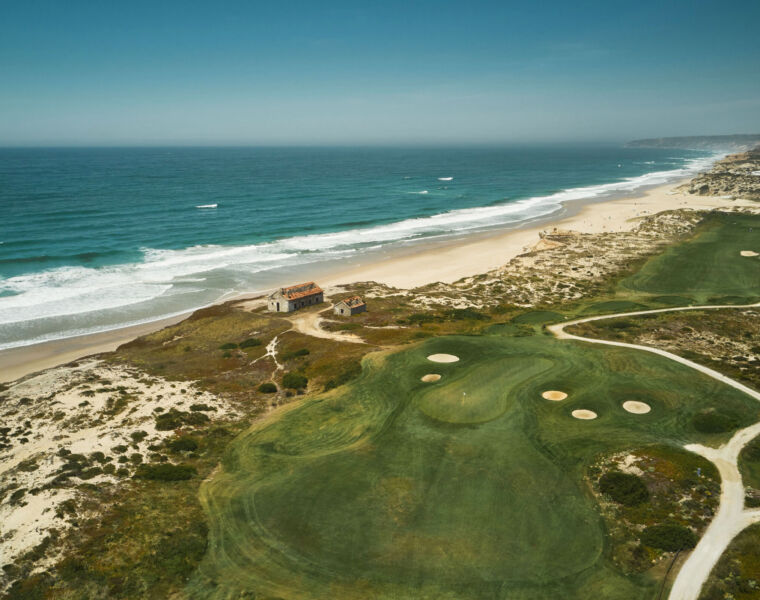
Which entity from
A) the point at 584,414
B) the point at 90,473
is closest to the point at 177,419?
the point at 90,473

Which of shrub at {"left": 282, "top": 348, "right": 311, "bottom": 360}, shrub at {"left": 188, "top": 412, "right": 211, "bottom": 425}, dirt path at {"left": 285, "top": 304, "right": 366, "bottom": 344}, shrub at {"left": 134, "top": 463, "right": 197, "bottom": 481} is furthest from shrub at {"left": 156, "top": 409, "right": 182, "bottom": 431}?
dirt path at {"left": 285, "top": 304, "right": 366, "bottom": 344}

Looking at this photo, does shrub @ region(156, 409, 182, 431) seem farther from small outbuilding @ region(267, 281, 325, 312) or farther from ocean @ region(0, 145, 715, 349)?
ocean @ region(0, 145, 715, 349)

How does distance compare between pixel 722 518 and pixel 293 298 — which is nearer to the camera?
pixel 722 518

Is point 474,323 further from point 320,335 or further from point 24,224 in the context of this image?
point 24,224

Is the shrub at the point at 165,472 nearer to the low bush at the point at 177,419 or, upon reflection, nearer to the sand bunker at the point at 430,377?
the low bush at the point at 177,419

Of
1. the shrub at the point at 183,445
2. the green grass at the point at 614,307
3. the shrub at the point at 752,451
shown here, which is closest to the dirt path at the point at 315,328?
the shrub at the point at 183,445

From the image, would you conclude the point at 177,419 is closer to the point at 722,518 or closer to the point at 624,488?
the point at 624,488
